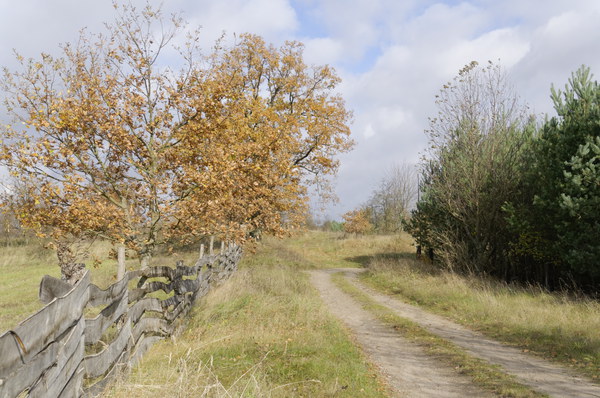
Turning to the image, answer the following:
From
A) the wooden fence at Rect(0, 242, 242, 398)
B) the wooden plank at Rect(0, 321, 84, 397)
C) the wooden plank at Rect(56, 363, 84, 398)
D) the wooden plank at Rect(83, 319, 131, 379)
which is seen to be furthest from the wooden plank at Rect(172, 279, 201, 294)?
the wooden plank at Rect(0, 321, 84, 397)

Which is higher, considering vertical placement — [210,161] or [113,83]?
[113,83]

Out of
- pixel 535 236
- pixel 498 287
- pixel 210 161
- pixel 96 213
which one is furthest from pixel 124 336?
pixel 535 236

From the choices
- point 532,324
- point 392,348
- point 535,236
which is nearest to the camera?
point 392,348

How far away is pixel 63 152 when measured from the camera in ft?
27.1

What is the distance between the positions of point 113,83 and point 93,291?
21.0 feet

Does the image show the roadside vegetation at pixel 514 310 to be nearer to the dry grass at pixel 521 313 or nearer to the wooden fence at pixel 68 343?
the dry grass at pixel 521 313

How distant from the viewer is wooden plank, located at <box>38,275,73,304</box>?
129 inches

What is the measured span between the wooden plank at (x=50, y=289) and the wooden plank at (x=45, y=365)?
328mm

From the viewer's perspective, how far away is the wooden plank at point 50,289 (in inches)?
129

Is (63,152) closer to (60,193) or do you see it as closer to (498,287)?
(60,193)

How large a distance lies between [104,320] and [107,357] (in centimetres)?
42

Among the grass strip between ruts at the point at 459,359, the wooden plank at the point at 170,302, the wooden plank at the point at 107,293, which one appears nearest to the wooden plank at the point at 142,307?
the wooden plank at the point at 170,302

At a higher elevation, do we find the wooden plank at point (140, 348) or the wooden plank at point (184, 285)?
the wooden plank at point (184, 285)

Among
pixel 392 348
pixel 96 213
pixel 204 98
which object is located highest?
pixel 204 98
